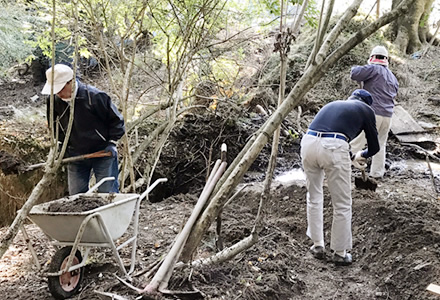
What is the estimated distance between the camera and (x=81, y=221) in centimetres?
252

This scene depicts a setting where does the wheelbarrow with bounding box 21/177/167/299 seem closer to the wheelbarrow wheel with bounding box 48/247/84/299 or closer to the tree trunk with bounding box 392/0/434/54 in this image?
the wheelbarrow wheel with bounding box 48/247/84/299

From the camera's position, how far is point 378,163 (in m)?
5.88

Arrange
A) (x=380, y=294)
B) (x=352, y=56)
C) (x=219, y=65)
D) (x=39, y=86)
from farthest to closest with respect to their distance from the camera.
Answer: (x=39, y=86), (x=352, y=56), (x=219, y=65), (x=380, y=294)

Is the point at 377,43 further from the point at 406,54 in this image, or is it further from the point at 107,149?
the point at 107,149

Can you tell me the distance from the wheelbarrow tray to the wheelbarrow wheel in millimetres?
124

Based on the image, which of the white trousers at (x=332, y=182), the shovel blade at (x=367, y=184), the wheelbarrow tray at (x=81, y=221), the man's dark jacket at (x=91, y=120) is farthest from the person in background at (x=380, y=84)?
the wheelbarrow tray at (x=81, y=221)

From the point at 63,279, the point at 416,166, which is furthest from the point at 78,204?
the point at 416,166

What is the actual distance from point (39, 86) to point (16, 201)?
675 centimetres

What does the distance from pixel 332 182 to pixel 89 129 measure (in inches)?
98.7

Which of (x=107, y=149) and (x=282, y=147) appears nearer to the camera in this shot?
(x=107, y=149)

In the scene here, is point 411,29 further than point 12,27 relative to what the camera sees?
Yes

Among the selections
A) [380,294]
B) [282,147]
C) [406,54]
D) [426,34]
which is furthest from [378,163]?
[426,34]

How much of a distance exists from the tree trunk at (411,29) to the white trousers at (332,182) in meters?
8.76

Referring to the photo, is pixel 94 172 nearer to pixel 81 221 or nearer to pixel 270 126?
pixel 81 221
